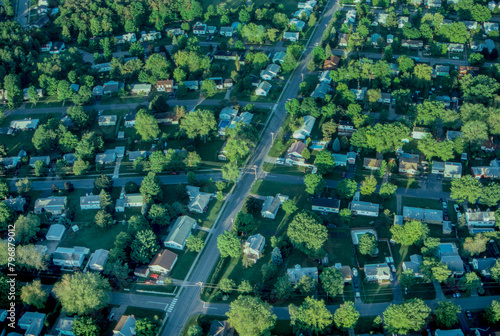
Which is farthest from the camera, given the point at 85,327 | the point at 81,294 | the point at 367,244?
the point at 367,244

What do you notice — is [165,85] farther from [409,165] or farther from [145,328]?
[145,328]

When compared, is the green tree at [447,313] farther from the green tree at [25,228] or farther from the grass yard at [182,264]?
the green tree at [25,228]

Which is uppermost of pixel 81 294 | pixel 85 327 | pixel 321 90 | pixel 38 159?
pixel 321 90

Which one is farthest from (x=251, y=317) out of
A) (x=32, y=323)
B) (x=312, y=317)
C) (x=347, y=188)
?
(x=32, y=323)

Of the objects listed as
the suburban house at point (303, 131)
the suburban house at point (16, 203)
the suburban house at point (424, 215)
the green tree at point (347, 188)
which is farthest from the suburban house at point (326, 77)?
the suburban house at point (16, 203)

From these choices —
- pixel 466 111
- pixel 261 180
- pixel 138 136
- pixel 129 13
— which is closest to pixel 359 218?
pixel 261 180

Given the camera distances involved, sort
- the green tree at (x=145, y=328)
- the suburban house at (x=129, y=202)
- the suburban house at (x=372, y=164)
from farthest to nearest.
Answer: the suburban house at (x=372, y=164)
the suburban house at (x=129, y=202)
the green tree at (x=145, y=328)

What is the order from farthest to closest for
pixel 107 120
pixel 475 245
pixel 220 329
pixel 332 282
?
pixel 107 120 < pixel 475 245 < pixel 332 282 < pixel 220 329
